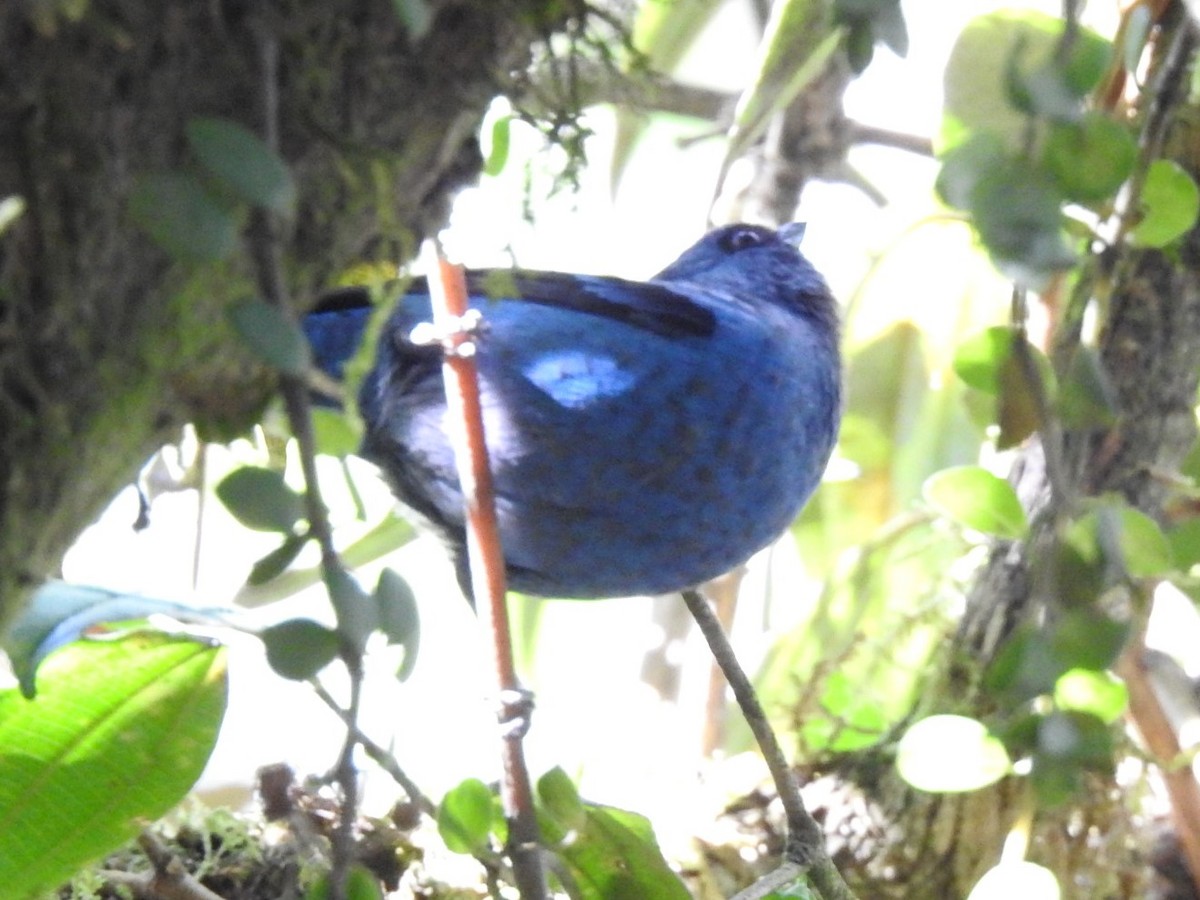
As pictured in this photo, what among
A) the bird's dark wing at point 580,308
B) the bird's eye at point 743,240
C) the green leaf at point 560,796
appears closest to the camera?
the green leaf at point 560,796

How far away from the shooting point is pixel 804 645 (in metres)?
1.61

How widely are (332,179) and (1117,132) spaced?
330mm

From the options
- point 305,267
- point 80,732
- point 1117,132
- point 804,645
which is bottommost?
point 804,645

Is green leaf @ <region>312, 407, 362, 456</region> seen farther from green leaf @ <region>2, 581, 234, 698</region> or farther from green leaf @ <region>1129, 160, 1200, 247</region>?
green leaf @ <region>1129, 160, 1200, 247</region>

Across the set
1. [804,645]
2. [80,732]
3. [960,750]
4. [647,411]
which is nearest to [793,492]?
[647,411]

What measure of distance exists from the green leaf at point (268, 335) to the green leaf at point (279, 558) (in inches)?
3.1

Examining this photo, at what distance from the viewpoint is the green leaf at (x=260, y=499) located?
0.53 metres

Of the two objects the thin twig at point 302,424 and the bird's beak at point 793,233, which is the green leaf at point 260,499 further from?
the bird's beak at point 793,233

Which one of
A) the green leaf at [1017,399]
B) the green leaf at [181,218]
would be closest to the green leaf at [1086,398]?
the green leaf at [1017,399]

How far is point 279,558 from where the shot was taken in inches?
21.4

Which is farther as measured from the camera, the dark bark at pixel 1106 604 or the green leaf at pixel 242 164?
the dark bark at pixel 1106 604

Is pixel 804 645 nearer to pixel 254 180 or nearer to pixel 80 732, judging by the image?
pixel 80 732

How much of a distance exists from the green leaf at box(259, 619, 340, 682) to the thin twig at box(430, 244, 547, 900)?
194 mm

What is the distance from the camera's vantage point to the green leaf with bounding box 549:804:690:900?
939 millimetres
